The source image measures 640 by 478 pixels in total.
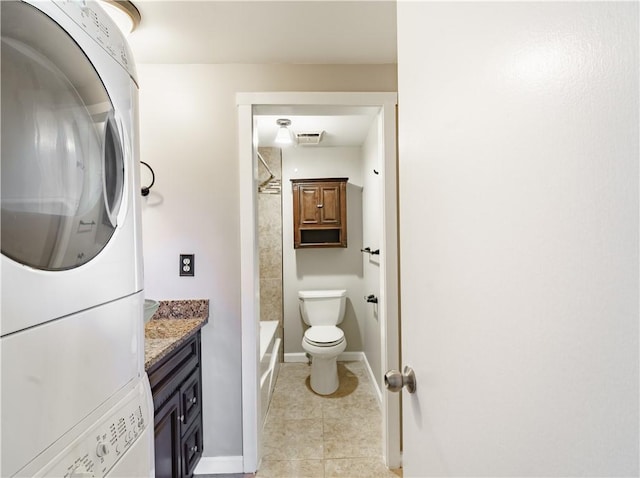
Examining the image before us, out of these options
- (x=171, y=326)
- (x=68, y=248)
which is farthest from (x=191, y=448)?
(x=68, y=248)

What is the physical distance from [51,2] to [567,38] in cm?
77

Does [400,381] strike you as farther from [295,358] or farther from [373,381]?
[295,358]

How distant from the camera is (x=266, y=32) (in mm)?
1461

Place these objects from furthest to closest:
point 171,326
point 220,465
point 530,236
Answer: point 220,465 → point 171,326 → point 530,236

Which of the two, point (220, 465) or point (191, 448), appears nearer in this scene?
point (191, 448)

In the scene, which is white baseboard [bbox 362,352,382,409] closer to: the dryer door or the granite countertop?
the granite countertop

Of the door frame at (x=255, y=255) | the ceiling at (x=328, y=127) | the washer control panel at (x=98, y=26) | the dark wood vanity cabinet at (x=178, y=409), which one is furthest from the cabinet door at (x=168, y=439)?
the ceiling at (x=328, y=127)

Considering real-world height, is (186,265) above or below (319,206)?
below

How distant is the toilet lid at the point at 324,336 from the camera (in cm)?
259

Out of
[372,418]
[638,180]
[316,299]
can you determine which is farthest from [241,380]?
[638,180]

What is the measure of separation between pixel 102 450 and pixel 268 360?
1972 millimetres

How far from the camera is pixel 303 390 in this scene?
2.68 metres

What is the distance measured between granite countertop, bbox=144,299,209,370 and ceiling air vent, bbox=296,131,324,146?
5.99 feet

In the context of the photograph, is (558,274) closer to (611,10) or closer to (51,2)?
(611,10)
